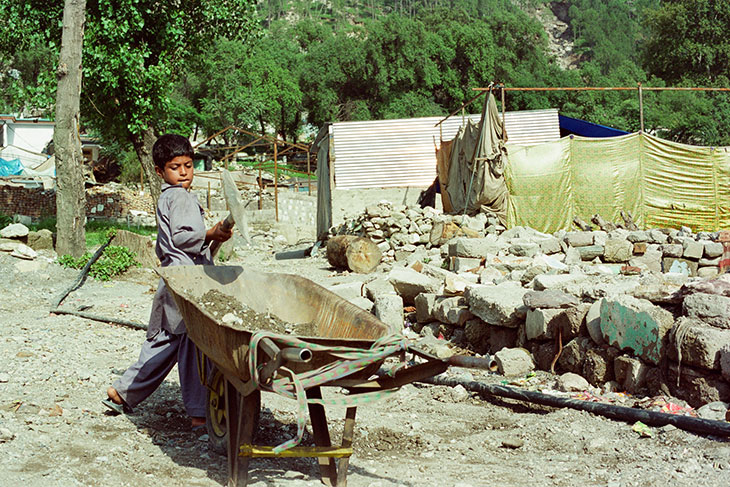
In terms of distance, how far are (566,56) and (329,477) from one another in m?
→ 139

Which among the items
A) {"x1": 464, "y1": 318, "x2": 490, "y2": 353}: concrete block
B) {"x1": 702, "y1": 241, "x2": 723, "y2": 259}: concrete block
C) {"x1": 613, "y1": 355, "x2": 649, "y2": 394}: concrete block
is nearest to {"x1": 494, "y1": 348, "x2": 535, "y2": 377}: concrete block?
{"x1": 464, "y1": 318, "x2": 490, "y2": 353}: concrete block

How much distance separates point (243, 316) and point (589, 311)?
2.99 metres

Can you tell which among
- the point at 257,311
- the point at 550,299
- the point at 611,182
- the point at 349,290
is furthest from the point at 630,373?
the point at 611,182

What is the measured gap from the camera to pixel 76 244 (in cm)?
1192

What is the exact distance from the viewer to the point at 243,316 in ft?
12.8

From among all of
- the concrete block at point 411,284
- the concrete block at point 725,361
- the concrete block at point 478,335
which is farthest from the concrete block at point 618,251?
the concrete block at point 725,361

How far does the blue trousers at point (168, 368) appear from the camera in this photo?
4148 millimetres

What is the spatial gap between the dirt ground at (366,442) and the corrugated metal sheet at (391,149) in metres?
14.1

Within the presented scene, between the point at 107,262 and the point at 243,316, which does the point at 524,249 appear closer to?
the point at 107,262

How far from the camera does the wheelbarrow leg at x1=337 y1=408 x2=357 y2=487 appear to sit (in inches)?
132

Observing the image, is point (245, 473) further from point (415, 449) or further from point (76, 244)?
point (76, 244)

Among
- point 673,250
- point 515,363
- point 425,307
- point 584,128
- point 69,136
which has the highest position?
point 584,128

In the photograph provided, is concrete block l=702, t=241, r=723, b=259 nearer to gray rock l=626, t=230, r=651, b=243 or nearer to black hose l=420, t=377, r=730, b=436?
gray rock l=626, t=230, r=651, b=243

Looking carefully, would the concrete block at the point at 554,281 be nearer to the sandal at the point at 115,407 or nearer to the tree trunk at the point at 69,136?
the sandal at the point at 115,407
